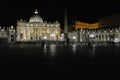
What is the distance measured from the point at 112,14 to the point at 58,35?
31.0 meters

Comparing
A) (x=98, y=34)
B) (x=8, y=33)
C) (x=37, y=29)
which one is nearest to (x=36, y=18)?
(x=37, y=29)

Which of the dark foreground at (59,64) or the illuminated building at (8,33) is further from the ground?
the illuminated building at (8,33)

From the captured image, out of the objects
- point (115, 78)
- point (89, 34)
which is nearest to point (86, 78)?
point (115, 78)

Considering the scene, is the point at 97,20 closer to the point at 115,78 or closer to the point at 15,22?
the point at 15,22

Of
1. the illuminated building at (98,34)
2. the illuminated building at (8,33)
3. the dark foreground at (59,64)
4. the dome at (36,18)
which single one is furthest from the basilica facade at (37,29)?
the dark foreground at (59,64)

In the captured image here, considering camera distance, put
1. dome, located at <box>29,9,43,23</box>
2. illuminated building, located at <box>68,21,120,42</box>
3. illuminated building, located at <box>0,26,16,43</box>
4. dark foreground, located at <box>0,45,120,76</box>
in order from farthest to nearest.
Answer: dome, located at <box>29,9,43,23</box>
illuminated building, located at <box>0,26,16,43</box>
illuminated building, located at <box>68,21,120,42</box>
dark foreground, located at <box>0,45,120,76</box>

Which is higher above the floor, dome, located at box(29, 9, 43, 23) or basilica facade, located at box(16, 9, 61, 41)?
dome, located at box(29, 9, 43, 23)

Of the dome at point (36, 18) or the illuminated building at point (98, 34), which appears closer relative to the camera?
the illuminated building at point (98, 34)

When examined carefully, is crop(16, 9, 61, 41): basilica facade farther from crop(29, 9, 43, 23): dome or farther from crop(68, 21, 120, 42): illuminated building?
crop(68, 21, 120, 42): illuminated building

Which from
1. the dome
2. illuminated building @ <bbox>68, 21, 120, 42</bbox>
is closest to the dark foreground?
illuminated building @ <bbox>68, 21, 120, 42</bbox>

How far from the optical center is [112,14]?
115 meters

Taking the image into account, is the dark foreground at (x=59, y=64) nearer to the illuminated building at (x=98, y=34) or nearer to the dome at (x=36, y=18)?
the illuminated building at (x=98, y=34)

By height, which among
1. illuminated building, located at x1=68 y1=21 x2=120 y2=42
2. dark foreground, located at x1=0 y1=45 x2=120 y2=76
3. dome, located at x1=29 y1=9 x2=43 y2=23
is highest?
dome, located at x1=29 y1=9 x2=43 y2=23

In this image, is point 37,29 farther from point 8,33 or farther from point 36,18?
point 8,33
